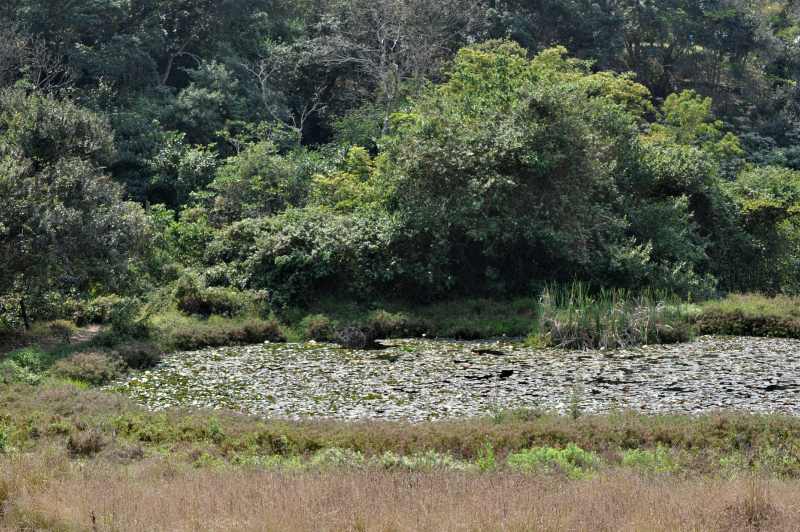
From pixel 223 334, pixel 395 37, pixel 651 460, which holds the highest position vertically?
pixel 395 37

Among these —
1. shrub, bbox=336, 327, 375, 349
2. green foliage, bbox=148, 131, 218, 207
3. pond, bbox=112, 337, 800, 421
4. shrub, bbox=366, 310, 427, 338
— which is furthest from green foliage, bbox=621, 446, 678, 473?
green foliage, bbox=148, 131, 218, 207

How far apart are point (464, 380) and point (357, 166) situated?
13218mm

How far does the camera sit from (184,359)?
17266 mm

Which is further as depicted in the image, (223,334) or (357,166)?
(357,166)

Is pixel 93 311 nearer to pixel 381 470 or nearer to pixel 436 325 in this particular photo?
pixel 436 325

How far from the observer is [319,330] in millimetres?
20031

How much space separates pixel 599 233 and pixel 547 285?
2061 mm

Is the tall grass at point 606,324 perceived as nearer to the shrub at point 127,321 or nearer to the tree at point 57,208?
the shrub at point 127,321

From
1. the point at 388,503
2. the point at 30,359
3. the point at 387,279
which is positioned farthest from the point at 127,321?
the point at 388,503

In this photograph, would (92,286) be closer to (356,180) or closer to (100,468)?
(356,180)

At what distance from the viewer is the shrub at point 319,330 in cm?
1997

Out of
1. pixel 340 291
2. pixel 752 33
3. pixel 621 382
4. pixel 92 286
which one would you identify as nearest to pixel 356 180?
pixel 340 291

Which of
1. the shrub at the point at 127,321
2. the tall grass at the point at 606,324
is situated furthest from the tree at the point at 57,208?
the tall grass at the point at 606,324

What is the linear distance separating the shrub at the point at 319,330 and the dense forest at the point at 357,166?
1.61 metres
